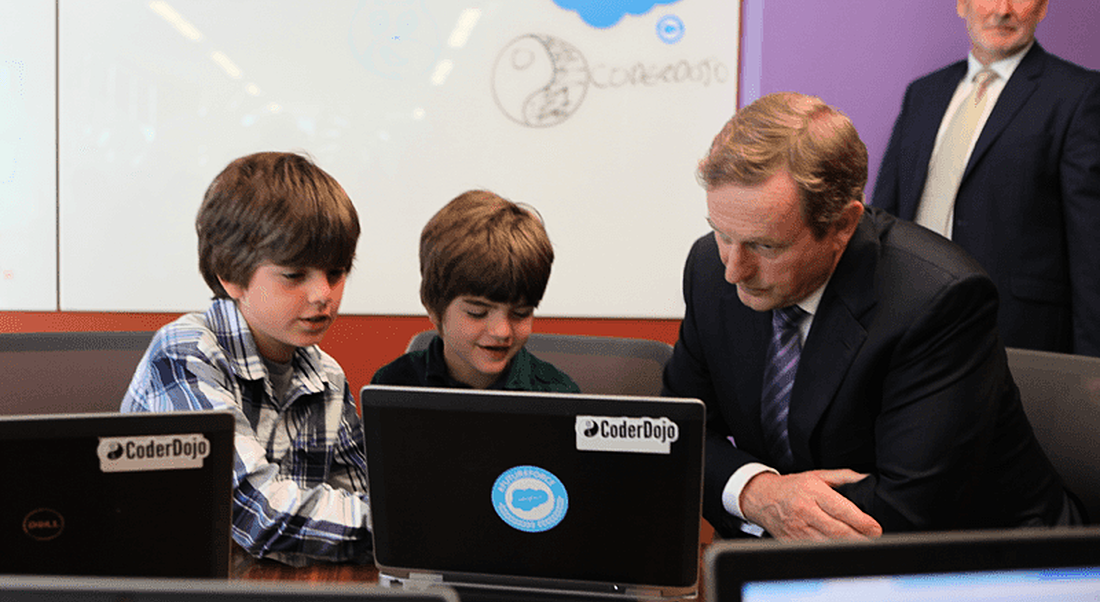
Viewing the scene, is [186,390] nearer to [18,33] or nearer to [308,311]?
[308,311]

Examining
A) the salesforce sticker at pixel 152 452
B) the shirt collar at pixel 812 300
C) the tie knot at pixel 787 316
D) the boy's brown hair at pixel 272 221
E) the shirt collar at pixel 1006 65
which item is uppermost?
the shirt collar at pixel 1006 65

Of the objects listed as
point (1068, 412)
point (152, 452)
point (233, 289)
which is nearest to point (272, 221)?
point (233, 289)

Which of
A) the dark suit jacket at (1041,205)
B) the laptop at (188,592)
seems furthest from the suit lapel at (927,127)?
the laptop at (188,592)

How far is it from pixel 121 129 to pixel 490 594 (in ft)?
8.67

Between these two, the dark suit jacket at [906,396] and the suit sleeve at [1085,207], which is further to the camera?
the suit sleeve at [1085,207]

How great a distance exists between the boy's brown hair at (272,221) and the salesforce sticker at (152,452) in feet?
2.16

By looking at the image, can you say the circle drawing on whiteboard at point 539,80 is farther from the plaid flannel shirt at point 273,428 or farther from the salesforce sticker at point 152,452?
the salesforce sticker at point 152,452

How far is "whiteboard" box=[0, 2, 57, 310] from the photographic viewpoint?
2922 mm

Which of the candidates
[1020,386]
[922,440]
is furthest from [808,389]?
[1020,386]

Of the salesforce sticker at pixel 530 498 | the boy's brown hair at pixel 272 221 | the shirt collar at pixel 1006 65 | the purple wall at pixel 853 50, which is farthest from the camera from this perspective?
the purple wall at pixel 853 50

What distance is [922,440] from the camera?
4.10ft

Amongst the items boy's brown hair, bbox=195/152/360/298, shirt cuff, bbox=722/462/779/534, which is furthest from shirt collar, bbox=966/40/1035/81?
boy's brown hair, bbox=195/152/360/298

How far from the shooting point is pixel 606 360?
5.90 feet

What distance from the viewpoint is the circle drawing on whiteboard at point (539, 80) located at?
9.64 ft
